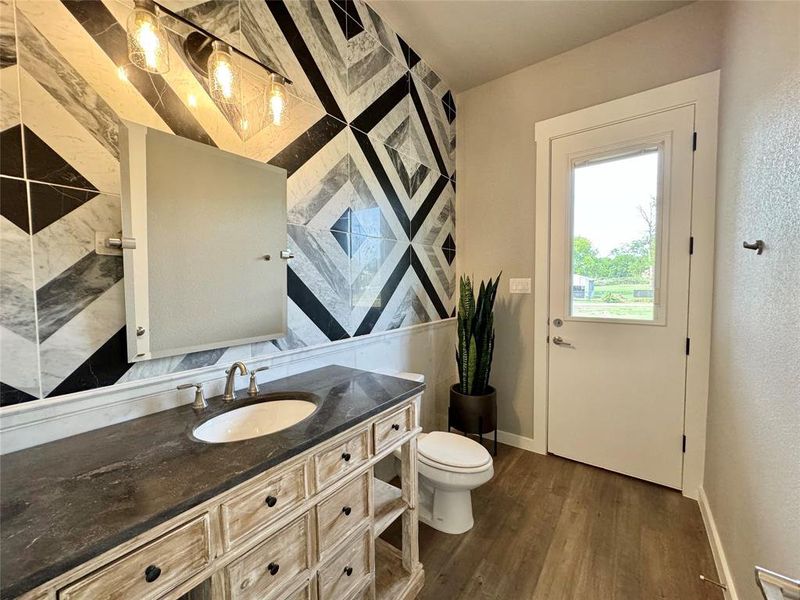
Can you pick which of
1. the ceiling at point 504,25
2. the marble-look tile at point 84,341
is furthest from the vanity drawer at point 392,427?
the ceiling at point 504,25

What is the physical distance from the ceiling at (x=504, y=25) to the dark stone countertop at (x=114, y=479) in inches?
88.0

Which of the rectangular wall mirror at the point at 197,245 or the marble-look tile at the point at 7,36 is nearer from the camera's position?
the marble-look tile at the point at 7,36

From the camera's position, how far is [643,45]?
2.03 meters

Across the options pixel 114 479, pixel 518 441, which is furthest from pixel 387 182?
pixel 518 441

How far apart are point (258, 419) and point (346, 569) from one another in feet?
1.94

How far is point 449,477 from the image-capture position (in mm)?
1642

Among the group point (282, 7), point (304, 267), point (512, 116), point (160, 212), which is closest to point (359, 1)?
point (282, 7)

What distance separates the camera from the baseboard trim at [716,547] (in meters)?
1.31

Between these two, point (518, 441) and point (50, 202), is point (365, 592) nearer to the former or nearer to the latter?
point (50, 202)

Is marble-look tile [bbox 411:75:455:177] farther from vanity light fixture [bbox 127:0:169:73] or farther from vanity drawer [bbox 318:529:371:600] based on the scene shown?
vanity drawer [bbox 318:529:371:600]

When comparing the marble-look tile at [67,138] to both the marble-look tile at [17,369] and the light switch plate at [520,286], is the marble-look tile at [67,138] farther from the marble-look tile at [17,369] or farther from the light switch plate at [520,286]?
the light switch plate at [520,286]

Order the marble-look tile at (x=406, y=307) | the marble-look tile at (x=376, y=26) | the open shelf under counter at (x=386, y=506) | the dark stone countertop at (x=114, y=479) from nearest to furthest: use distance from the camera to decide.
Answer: the dark stone countertop at (x=114, y=479) < the open shelf under counter at (x=386, y=506) < the marble-look tile at (x=376, y=26) < the marble-look tile at (x=406, y=307)

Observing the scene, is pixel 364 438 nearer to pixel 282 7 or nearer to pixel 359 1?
pixel 282 7

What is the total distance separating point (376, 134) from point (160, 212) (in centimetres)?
132
